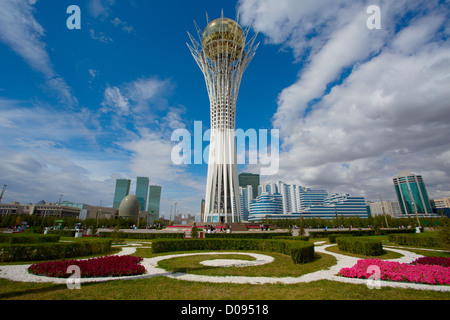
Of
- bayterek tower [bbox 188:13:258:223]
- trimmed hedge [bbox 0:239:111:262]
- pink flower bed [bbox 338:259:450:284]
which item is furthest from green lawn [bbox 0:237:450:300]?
bayterek tower [bbox 188:13:258:223]

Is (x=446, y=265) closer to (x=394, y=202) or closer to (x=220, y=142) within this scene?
(x=220, y=142)

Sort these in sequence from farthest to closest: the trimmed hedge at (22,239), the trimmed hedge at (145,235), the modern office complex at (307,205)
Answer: the modern office complex at (307,205), the trimmed hedge at (145,235), the trimmed hedge at (22,239)

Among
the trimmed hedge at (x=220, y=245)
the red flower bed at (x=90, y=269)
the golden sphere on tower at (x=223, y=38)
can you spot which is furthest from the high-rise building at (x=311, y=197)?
the red flower bed at (x=90, y=269)

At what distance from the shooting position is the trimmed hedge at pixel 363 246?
12.9 meters

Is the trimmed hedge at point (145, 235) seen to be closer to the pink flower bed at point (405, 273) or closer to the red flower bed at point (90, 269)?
the red flower bed at point (90, 269)

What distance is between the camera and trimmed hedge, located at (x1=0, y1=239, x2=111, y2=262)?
10836mm

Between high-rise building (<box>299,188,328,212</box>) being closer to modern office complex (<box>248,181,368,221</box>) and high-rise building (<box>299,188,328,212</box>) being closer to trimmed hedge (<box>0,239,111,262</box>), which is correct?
modern office complex (<box>248,181,368,221</box>)

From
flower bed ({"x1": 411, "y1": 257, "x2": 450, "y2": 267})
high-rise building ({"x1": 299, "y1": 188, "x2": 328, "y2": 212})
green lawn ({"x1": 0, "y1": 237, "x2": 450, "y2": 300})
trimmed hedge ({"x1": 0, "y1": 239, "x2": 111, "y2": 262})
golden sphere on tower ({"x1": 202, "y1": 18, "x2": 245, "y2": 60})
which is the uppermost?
golden sphere on tower ({"x1": 202, "y1": 18, "x2": 245, "y2": 60})

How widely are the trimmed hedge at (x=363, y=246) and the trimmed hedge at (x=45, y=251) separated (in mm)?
16997

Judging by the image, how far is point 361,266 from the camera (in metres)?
Result: 8.59

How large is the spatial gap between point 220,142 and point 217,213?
16.8 metres

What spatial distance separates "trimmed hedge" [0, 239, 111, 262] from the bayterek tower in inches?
1441
